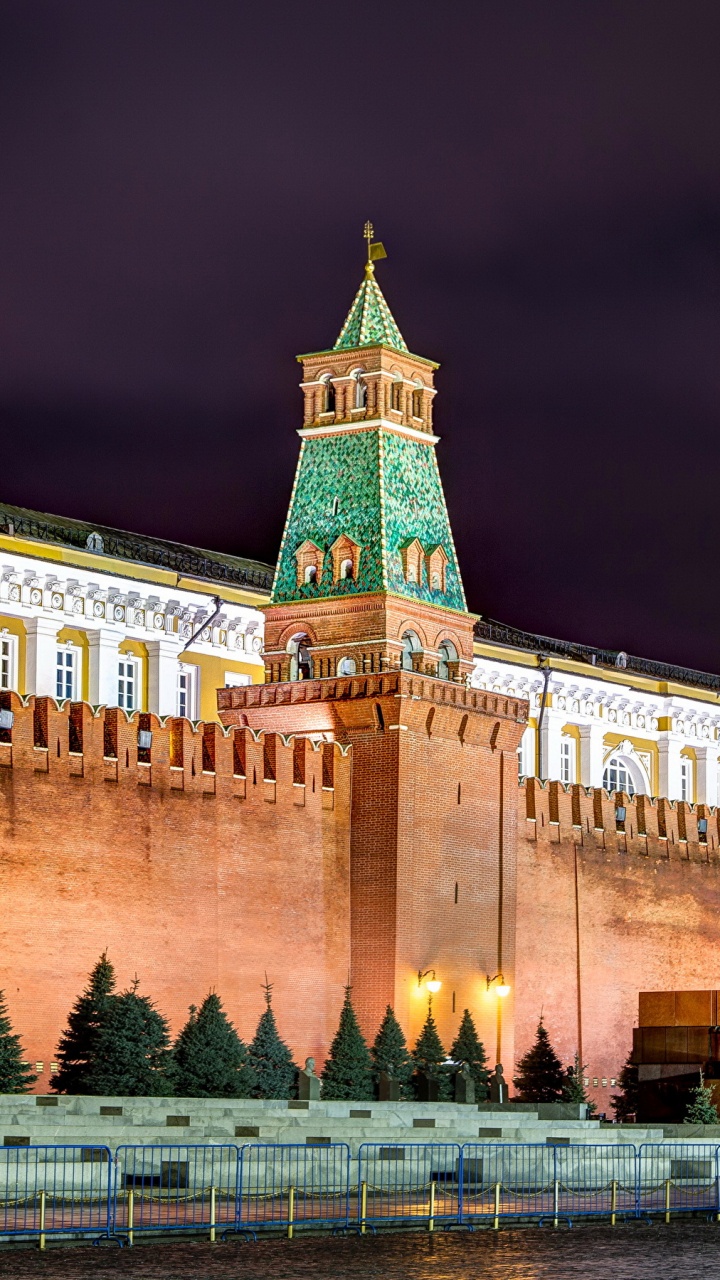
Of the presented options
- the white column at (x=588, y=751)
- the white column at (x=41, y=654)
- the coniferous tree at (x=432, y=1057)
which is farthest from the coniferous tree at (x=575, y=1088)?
the white column at (x=588, y=751)

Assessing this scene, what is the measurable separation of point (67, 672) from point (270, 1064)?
Answer: 17.7 m

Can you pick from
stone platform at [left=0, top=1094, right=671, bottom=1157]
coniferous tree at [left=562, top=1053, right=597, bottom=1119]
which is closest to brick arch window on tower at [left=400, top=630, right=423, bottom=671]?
coniferous tree at [left=562, top=1053, right=597, bottom=1119]

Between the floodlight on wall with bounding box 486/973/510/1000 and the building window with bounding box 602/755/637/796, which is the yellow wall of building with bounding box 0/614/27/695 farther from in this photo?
the building window with bounding box 602/755/637/796

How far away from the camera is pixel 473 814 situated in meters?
36.9

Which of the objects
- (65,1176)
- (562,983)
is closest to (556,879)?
(562,983)

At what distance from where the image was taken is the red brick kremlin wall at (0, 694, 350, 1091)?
31.3 metres

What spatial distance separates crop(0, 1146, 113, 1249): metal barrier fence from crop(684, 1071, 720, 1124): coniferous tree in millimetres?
12481

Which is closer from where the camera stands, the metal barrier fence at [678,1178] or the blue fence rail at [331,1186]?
the blue fence rail at [331,1186]

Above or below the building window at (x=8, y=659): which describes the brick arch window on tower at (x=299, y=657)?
below

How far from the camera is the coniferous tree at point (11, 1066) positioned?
2839 cm

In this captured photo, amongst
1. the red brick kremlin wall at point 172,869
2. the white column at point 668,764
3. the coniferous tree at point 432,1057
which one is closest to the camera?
the red brick kremlin wall at point 172,869

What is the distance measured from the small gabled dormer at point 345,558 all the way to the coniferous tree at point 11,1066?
940 cm

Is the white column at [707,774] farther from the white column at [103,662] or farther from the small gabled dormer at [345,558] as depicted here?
the small gabled dormer at [345,558]

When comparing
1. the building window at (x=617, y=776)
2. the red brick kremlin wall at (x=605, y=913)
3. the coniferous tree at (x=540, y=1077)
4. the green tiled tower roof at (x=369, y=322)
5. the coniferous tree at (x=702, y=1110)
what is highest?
the green tiled tower roof at (x=369, y=322)
